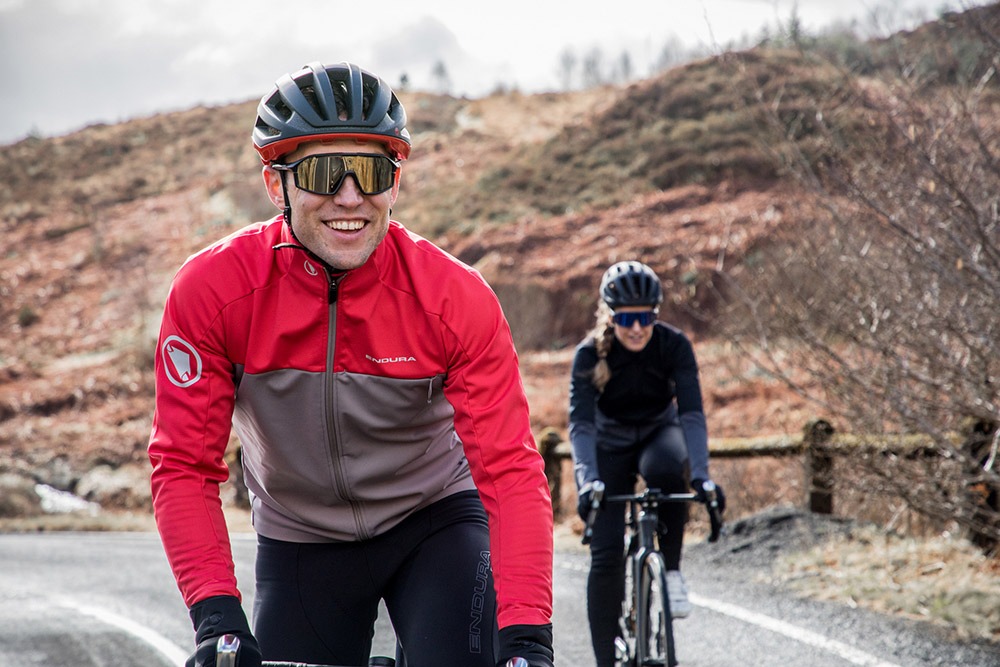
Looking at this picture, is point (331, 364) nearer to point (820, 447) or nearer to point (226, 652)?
point (226, 652)

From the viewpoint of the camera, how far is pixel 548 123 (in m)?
61.9

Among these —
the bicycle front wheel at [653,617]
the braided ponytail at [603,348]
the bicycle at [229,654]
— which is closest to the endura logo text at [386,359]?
the bicycle at [229,654]

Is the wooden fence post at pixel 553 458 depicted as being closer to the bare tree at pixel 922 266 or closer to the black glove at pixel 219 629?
the bare tree at pixel 922 266

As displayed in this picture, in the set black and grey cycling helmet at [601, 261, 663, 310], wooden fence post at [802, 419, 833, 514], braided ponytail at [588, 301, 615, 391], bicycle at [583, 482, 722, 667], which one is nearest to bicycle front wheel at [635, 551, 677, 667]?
bicycle at [583, 482, 722, 667]

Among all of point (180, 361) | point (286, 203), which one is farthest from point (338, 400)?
point (286, 203)

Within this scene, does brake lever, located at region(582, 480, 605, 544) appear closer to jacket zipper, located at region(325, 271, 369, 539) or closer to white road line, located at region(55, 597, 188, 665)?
jacket zipper, located at region(325, 271, 369, 539)

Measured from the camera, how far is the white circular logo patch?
278 centimetres

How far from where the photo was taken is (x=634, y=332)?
576 cm

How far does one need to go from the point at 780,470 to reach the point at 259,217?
43198mm

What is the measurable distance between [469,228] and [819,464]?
3563 centimetres

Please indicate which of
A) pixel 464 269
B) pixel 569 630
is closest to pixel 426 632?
pixel 464 269

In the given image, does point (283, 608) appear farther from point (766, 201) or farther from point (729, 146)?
point (729, 146)

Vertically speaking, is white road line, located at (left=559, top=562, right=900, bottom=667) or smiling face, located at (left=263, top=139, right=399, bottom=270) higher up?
smiling face, located at (left=263, top=139, right=399, bottom=270)

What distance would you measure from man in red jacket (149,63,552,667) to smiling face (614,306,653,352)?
2.59 m
